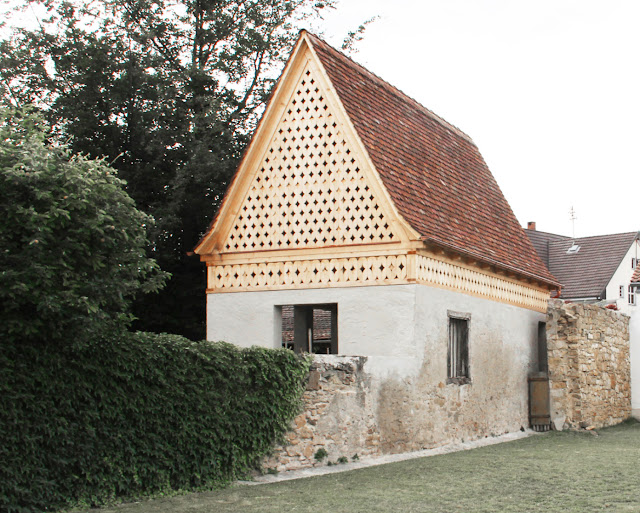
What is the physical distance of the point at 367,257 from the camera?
15.9 meters

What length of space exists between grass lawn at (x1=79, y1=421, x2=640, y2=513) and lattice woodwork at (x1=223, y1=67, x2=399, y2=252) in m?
4.44

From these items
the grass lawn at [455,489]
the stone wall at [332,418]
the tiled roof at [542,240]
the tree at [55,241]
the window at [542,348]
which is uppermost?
the tiled roof at [542,240]

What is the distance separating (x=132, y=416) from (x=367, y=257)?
6398 mm

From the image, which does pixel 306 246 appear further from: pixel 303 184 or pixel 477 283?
pixel 477 283

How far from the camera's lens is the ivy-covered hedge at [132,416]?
9461 millimetres

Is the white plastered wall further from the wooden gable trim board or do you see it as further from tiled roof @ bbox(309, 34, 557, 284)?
tiled roof @ bbox(309, 34, 557, 284)

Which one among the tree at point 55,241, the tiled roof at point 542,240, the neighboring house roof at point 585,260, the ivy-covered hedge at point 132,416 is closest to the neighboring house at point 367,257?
the ivy-covered hedge at point 132,416

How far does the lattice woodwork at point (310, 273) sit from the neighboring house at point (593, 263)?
74.6ft

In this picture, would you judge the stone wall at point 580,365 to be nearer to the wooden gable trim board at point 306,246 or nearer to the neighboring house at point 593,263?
the wooden gable trim board at point 306,246

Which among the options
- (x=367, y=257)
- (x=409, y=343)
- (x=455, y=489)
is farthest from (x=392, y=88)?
(x=455, y=489)

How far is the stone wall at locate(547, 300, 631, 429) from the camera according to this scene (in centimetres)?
2002

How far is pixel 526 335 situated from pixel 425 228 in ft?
20.2

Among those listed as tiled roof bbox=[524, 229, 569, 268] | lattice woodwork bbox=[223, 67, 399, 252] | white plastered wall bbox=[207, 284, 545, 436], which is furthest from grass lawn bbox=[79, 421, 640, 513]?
tiled roof bbox=[524, 229, 569, 268]

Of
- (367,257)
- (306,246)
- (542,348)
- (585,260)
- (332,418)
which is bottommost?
(332,418)
